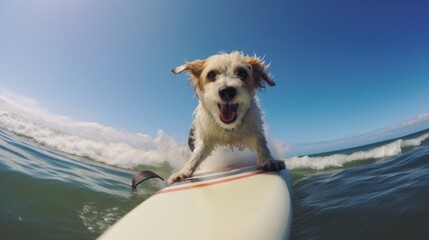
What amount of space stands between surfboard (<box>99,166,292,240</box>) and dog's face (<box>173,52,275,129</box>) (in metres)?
1.01

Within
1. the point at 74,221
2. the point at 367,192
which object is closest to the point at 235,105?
the point at 367,192

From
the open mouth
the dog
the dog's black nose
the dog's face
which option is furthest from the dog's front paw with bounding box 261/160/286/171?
the dog's black nose

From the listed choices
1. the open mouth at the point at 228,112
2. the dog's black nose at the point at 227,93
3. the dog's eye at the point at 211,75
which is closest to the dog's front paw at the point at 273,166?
the open mouth at the point at 228,112

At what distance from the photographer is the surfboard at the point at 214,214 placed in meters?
2.13

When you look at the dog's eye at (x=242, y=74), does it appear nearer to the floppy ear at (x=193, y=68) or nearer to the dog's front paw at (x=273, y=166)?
the floppy ear at (x=193, y=68)

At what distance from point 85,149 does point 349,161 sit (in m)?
12.2

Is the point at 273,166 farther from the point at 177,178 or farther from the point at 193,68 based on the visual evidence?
the point at 193,68

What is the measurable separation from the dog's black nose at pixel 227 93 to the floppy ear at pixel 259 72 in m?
0.93

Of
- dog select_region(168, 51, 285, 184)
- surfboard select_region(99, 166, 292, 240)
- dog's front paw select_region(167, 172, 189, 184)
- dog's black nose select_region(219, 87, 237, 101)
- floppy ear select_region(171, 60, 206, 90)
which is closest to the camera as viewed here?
surfboard select_region(99, 166, 292, 240)

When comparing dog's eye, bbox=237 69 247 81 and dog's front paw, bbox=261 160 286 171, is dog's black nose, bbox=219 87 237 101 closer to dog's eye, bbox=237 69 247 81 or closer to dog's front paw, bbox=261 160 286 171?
dog's eye, bbox=237 69 247 81

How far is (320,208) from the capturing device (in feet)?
12.3

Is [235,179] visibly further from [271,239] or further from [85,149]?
[85,149]

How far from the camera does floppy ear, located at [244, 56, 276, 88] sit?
16.0ft

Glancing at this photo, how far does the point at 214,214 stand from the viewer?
99.9 inches
